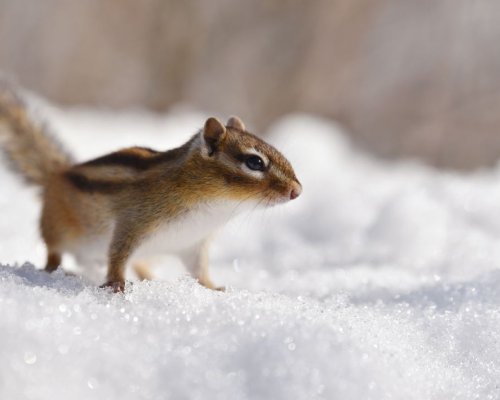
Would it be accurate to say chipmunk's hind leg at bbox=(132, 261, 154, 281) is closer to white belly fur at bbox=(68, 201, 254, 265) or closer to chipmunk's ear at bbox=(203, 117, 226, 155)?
white belly fur at bbox=(68, 201, 254, 265)

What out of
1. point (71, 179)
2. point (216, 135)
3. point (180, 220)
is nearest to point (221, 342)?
point (180, 220)

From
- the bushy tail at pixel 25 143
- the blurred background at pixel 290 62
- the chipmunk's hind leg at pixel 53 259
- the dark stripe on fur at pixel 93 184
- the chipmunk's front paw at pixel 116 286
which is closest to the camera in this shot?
the chipmunk's front paw at pixel 116 286

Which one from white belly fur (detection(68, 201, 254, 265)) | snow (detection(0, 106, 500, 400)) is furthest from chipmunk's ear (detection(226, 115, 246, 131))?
snow (detection(0, 106, 500, 400))

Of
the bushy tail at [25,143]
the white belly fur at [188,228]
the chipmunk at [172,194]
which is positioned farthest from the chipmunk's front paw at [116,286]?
the bushy tail at [25,143]

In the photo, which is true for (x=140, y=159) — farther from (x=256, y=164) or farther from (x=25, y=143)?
(x=25, y=143)

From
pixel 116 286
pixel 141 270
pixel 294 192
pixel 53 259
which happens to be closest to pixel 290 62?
pixel 141 270

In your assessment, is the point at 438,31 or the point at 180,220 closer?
the point at 180,220

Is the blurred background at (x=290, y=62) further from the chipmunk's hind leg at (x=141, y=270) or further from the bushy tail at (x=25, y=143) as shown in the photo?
the chipmunk's hind leg at (x=141, y=270)

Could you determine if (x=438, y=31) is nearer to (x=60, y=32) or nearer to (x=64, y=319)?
(x=60, y=32)
